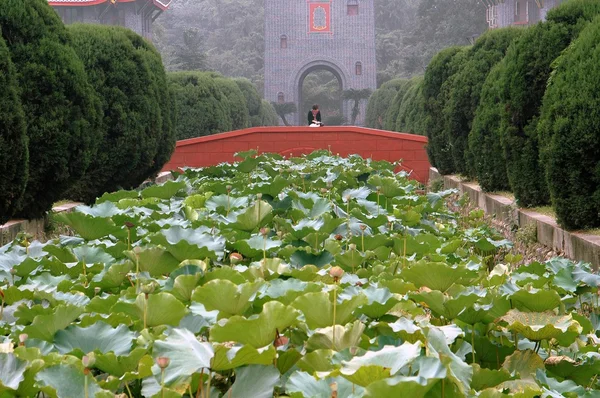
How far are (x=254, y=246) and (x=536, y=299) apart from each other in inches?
39.7

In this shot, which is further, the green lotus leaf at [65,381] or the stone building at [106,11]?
the stone building at [106,11]

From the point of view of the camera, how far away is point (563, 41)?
6773mm

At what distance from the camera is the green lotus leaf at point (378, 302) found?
1.65 m

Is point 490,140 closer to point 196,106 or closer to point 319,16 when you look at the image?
point 196,106

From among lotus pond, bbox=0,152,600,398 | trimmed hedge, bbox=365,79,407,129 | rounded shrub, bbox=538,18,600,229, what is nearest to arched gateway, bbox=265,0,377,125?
trimmed hedge, bbox=365,79,407,129

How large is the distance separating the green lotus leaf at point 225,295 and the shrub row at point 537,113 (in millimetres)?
4238

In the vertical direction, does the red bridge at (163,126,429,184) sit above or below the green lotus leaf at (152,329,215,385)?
below

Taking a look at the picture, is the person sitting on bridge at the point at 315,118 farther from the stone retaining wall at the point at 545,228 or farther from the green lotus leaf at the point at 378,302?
the green lotus leaf at the point at 378,302

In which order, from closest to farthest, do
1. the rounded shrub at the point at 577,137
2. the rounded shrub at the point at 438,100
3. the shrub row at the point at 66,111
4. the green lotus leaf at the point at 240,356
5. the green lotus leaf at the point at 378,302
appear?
the green lotus leaf at the point at 240,356, the green lotus leaf at the point at 378,302, the rounded shrub at the point at 577,137, the shrub row at the point at 66,111, the rounded shrub at the point at 438,100

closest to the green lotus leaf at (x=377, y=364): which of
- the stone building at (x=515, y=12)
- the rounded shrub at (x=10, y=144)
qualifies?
the rounded shrub at (x=10, y=144)

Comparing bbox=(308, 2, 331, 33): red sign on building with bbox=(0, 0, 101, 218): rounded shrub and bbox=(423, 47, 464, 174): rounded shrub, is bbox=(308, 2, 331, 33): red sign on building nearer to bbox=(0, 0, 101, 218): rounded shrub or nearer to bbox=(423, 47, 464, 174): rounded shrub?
bbox=(423, 47, 464, 174): rounded shrub

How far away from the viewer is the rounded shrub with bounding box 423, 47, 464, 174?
1162 cm

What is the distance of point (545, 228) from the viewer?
6.22 m

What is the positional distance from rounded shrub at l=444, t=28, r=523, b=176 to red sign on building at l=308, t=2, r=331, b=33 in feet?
103
